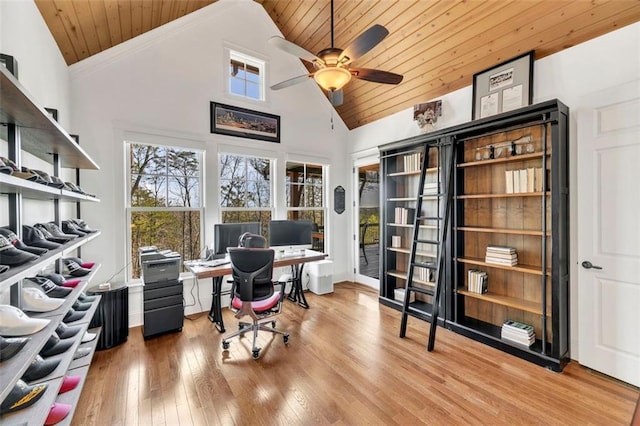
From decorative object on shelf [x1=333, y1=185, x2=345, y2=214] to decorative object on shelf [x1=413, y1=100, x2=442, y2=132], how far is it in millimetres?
1874

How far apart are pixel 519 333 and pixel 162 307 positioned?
148 inches

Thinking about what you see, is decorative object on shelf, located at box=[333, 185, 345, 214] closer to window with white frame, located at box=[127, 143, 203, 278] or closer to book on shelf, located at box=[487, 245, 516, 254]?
window with white frame, located at box=[127, 143, 203, 278]

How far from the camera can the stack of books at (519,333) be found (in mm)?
2682

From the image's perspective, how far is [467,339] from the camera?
10.0 ft

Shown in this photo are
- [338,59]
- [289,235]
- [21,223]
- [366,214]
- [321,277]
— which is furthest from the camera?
[366,214]

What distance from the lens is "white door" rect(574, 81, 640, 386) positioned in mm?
2232

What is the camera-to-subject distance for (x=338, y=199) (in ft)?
17.3

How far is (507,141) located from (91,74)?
4758 mm

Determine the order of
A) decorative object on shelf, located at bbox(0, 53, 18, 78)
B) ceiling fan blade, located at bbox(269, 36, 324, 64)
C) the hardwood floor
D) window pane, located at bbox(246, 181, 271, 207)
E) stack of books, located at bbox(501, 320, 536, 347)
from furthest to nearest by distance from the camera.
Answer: window pane, located at bbox(246, 181, 271, 207), stack of books, located at bbox(501, 320, 536, 347), ceiling fan blade, located at bbox(269, 36, 324, 64), the hardwood floor, decorative object on shelf, located at bbox(0, 53, 18, 78)

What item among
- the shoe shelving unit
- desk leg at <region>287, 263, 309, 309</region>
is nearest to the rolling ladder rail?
desk leg at <region>287, 263, 309, 309</region>

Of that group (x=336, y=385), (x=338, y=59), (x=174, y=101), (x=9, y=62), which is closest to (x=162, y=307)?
(x=336, y=385)

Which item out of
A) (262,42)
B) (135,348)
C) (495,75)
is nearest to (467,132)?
(495,75)

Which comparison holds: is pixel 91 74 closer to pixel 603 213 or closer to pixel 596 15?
pixel 596 15

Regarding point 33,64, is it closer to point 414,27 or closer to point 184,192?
point 184,192
